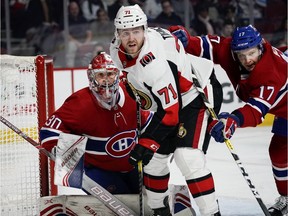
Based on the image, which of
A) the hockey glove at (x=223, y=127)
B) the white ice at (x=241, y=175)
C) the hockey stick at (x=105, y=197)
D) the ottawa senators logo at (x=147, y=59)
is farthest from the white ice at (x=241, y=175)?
the ottawa senators logo at (x=147, y=59)

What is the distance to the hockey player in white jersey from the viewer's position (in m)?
2.65

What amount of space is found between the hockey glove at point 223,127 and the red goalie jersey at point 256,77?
70 mm

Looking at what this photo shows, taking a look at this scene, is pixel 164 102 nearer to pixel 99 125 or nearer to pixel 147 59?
pixel 147 59

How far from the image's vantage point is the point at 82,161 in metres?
2.93

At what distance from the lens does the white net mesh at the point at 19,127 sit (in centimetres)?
331

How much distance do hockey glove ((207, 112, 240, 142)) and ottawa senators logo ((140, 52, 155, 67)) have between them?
0.37 metres

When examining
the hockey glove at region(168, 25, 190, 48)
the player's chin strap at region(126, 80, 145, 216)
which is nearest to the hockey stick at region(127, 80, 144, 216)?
the player's chin strap at region(126, 80, 145, 216)

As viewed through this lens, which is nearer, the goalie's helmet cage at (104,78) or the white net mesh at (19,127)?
the goalie's helmet cage at (104,78)

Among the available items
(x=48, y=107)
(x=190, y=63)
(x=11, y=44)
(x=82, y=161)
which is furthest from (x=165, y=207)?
(x=11, y=44)

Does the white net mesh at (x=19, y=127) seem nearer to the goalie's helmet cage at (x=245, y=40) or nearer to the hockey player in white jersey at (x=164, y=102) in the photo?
the hockey player in white jersey at (x=164, y=102)

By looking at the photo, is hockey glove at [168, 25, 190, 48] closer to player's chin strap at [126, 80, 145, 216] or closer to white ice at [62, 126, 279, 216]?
player's chin strap at [126, 80, 145, 216]

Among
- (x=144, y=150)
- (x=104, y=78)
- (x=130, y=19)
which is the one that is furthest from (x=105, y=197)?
(x=130, y=19)

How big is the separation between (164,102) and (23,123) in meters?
0.94

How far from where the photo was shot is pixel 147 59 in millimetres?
2627
